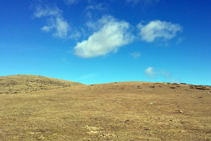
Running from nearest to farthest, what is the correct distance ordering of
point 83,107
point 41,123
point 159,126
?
point 159,126 < point 41,123 < point 83,107

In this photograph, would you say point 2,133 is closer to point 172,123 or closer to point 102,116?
point 102,116

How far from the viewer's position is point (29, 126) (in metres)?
10.8

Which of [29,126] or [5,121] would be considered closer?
[29,126]

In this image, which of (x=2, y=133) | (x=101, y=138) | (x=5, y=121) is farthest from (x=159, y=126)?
(x=5, y=121)

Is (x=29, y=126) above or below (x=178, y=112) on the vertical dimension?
below

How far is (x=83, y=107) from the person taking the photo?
16.6m

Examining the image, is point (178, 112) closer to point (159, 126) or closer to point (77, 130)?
point (159, 126)

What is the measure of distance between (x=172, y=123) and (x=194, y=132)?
174 cm

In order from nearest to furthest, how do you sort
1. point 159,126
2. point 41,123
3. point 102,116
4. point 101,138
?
point 101,138
point 159,126
point 41,123
point 102,116

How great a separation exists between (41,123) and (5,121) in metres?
2.84

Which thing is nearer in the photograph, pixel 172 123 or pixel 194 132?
pixel 194 132

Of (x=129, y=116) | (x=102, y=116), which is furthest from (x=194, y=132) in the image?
(x=102, y=116)

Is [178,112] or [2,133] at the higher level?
[178,112]

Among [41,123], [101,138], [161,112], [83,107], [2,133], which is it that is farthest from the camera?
[83,107]
